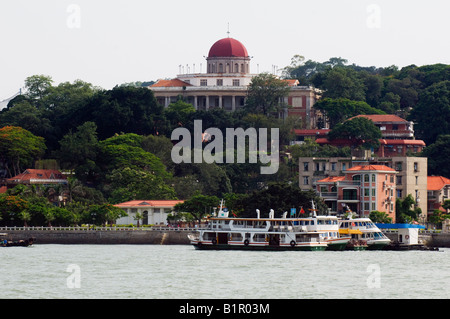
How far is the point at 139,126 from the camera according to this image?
160 metres

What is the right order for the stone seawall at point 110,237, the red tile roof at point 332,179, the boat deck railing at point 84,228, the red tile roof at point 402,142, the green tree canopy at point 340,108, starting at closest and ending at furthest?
the stone seawall at point 110,237 → the boat deck railing at point 84,228 → the red tile roof at point 332,179 → the red tile roof at point 402,142 → the green tree canopy at point 340,108

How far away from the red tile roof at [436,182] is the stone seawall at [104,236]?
1261 inches

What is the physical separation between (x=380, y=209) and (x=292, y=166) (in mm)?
23446

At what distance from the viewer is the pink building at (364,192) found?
129 meters

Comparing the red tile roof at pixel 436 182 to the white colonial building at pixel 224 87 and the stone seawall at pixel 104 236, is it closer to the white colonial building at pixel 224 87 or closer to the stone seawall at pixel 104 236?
the stone seawall at pixel 104 236

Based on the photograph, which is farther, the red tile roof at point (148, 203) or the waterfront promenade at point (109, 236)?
the red tile roof at point (148, 203)

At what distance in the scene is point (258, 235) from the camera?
11125 cm

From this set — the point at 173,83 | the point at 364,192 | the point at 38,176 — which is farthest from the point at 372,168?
the point at 173,83

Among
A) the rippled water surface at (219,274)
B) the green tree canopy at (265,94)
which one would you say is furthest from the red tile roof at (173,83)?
the rippled water surface at (219,274)

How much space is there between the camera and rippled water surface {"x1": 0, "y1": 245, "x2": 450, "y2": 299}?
7388 centimetres

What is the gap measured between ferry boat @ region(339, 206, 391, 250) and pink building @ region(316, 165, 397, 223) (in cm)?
1184
